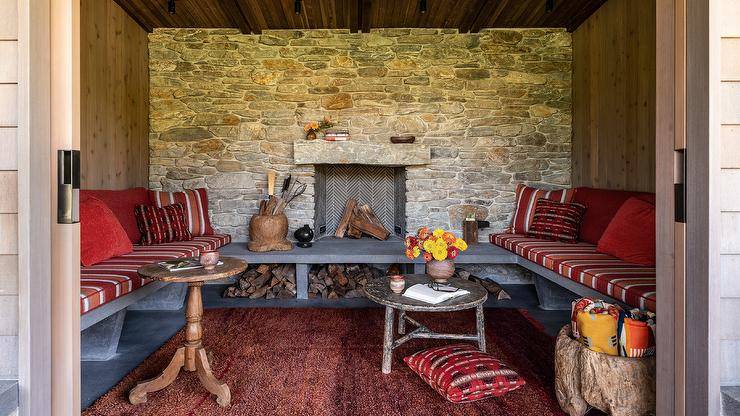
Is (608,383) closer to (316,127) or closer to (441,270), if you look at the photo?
(441,270)

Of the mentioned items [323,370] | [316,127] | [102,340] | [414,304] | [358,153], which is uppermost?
[316,127]

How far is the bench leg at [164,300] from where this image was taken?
11.8ft

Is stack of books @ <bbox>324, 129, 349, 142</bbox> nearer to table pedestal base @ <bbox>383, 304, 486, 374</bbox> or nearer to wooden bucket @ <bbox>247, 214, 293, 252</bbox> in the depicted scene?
wooden bucket @ <bbox>247, 214, 293, 252</bbox>

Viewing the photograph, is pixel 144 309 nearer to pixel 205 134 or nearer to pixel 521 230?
pixel 205 134

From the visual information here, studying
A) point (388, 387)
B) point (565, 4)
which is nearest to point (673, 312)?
point (388, 387)

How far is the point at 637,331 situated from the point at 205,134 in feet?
14.4

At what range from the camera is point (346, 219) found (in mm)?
4758

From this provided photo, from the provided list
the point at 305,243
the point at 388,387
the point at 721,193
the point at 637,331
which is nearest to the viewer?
the point at 721,193

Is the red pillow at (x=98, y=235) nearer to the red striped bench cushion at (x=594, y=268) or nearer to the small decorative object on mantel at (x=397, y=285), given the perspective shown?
the small decorative object on mantel at (x=397, y=285)

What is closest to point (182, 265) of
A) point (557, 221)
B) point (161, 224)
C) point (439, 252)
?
point (439, 252)

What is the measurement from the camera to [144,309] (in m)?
3.59

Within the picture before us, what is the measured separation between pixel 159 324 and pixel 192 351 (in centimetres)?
135

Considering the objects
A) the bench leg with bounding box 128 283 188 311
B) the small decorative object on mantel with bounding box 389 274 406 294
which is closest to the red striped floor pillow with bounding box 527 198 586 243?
the small decorative object on mantel with bounding box 389 274 406 294

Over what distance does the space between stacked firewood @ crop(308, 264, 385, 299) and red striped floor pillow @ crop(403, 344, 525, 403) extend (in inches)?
77.0
